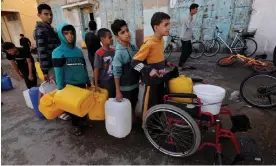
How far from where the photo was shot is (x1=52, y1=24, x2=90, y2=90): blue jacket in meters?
1.97

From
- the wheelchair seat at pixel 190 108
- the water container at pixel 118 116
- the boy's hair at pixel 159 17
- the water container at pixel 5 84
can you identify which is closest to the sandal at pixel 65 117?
the water container at pixel 118 116

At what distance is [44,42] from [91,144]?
5.25 ft

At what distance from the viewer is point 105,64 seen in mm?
2182

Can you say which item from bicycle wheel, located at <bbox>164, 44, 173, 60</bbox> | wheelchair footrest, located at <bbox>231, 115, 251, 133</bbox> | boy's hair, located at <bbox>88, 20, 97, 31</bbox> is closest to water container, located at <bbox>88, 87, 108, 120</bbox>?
wheelchair footrest, located at <bbox>231, 115, 251, 133</bbox>

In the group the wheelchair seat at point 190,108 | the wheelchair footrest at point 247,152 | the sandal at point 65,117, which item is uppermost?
the wheelchair seat at point 190,108

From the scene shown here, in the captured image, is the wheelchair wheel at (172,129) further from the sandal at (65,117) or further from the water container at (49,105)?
the sandal at (65,117)

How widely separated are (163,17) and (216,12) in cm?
569

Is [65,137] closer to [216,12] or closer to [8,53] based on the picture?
[8,53]

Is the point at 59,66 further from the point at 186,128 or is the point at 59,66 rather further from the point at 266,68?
the point at 266,68

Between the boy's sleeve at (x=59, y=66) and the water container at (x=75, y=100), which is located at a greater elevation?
the boy's sleeve at (x=59, y=66)

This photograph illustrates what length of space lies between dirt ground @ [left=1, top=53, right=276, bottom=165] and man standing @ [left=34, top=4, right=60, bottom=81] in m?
0.94

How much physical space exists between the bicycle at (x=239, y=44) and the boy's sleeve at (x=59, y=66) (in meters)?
5.80

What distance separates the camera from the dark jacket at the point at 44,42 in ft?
7.32

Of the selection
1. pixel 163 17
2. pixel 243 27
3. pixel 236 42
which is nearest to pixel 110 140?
pixel 163 17
